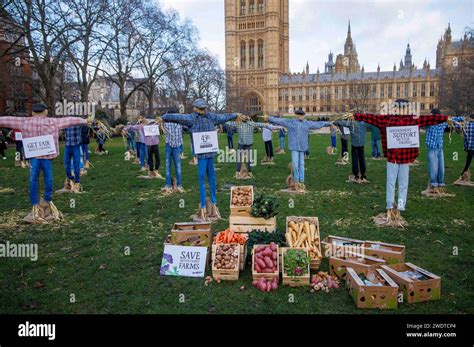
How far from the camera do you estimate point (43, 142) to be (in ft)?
29.7

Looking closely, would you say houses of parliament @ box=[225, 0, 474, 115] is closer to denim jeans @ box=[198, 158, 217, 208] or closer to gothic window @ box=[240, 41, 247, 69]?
gothic window @ box=[240, 41, 247, 69]

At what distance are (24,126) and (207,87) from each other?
53.6m

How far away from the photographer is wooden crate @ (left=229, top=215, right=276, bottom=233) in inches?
296

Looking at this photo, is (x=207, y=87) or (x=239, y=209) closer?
(x=239, y=209)

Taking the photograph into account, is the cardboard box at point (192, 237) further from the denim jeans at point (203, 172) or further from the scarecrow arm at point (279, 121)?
the scarecrow arm at point (279, 121)

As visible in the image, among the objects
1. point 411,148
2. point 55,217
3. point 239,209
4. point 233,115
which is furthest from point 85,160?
point 411,148

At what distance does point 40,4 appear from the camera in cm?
2783

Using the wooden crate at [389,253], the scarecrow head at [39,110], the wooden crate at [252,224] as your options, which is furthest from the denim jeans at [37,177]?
the wooden crate at [389,253]

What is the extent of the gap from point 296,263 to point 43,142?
665 centimetres

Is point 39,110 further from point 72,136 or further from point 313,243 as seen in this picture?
point 313,243

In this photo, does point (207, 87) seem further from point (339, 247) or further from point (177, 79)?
point (339, 247)

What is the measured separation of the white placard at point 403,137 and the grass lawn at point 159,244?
183 cm

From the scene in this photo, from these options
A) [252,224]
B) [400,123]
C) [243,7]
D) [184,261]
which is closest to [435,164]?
[400,123]

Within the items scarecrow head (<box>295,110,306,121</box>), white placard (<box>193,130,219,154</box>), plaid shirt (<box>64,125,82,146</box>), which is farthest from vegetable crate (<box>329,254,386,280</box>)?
plaid shirt (<box>64,125,82,146</box>)
